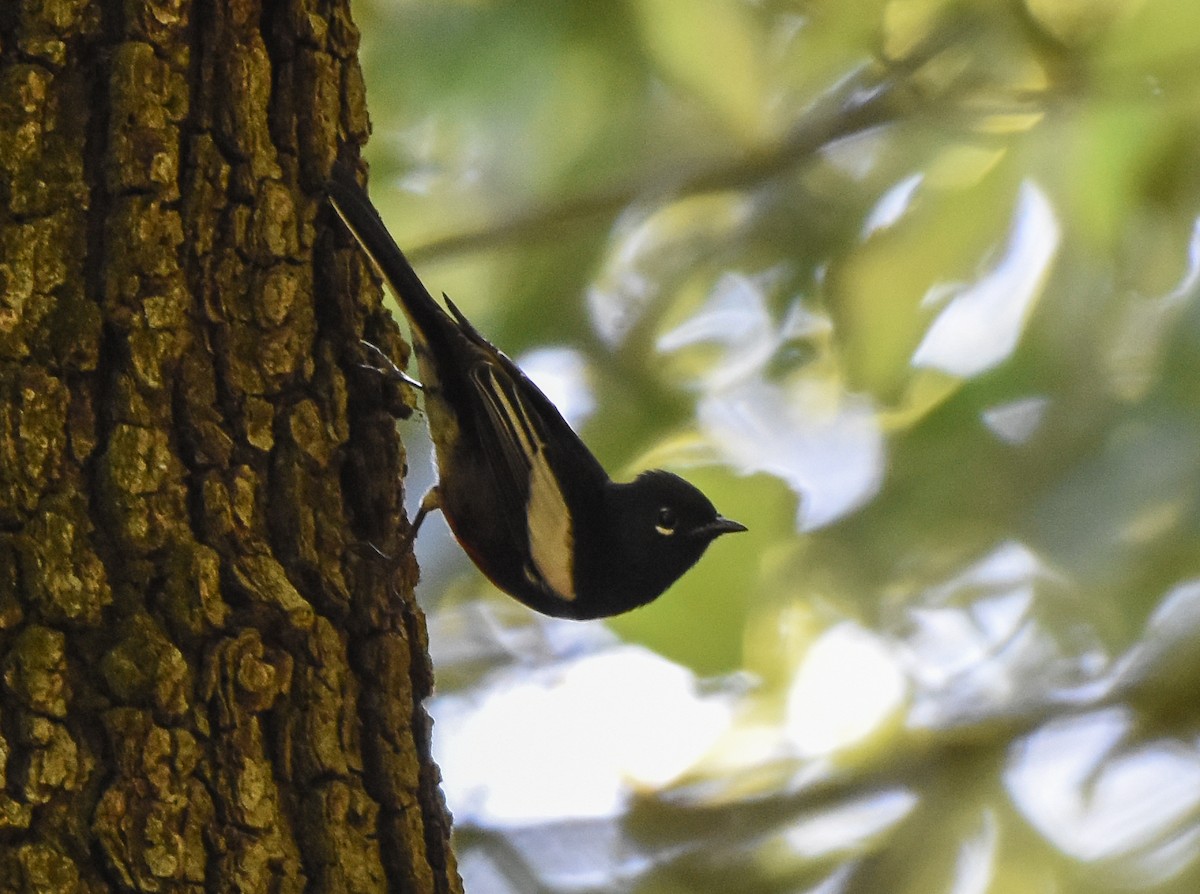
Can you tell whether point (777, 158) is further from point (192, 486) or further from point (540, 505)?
point (192, 486)

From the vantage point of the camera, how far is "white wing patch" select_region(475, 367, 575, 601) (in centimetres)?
291

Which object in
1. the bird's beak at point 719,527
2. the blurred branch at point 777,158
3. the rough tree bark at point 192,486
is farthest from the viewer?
the blurred branch at point 777,158

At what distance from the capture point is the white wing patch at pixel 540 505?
9.54 ft

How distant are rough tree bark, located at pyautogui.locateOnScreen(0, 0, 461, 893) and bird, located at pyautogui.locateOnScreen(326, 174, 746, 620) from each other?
641 millimetres

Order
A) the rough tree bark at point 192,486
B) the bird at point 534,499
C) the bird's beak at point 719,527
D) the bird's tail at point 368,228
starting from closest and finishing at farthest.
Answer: the rough tree bark at point 192,486, the bird's tail at point 368,228, the bird at point 534,499, the bird's beak at point 719,527

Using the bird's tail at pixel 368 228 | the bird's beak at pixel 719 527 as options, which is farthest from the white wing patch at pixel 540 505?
the bird's tail at pixel 368 228

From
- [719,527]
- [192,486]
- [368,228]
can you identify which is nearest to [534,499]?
[719,527]

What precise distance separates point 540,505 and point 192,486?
1.28 metres

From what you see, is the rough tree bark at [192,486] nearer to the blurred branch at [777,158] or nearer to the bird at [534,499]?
the bird at [534,499]

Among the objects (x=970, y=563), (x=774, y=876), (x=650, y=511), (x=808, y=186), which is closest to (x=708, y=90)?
(x=808, y=186)

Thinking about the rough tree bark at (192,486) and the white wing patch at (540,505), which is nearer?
the rough tree bark at (192,486)

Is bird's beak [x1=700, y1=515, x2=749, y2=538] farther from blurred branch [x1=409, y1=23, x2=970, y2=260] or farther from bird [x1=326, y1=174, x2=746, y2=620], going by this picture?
blurred branch [x1=409, y1=23, x2=970, y2=260]

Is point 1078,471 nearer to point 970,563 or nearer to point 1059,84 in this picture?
point 970,563

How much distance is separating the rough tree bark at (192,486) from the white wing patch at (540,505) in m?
0.73
